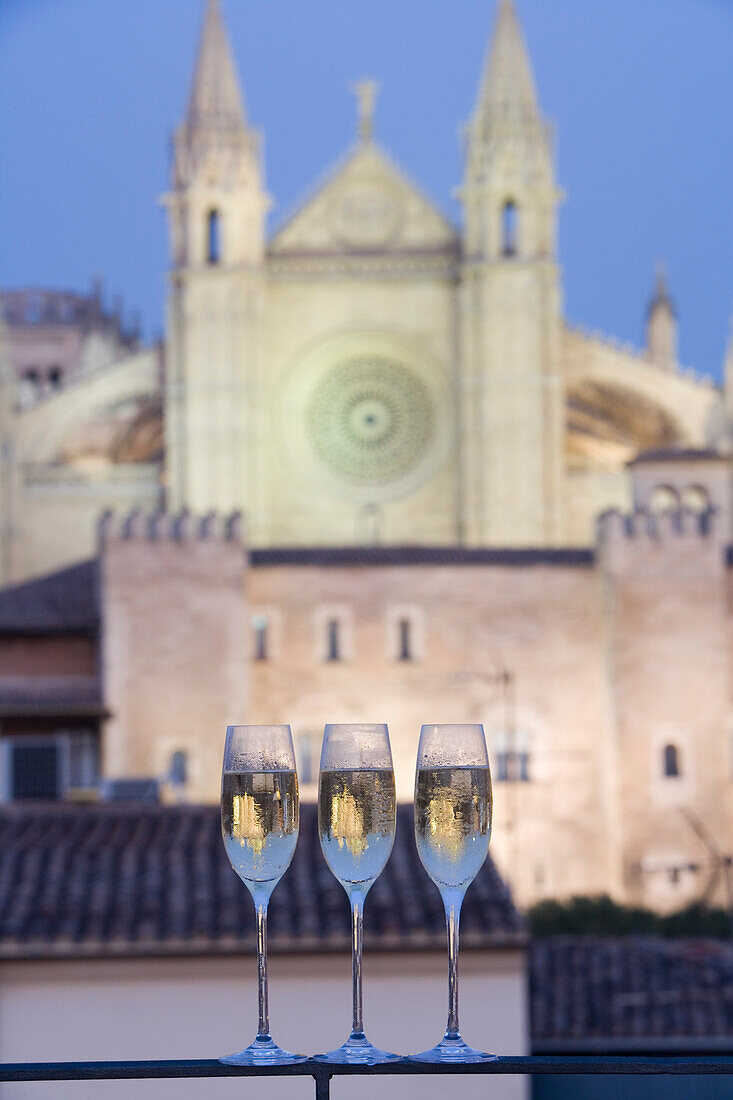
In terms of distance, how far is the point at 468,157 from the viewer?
4319cm

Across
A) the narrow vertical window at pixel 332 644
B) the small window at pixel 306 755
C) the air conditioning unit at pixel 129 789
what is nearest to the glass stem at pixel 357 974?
the air conditioning unit at pixel 129 789

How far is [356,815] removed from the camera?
9.89ft

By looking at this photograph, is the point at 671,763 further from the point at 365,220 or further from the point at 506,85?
the point at 506,85

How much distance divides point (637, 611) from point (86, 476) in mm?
14840

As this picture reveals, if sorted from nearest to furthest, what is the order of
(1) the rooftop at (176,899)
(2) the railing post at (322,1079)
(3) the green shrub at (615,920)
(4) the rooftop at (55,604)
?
(2) the railing post at (322,1079)
(1) the rooftop at (176,899)
(3) the green shrub at (615,920)
(4) the rooftop at (55,604)

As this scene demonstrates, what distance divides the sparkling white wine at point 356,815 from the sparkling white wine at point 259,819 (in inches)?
2.0

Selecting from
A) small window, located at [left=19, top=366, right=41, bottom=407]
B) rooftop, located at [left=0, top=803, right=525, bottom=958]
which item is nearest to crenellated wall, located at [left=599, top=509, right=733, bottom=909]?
rooftop, located at [left=0, top=803, right=525, bottom=958]

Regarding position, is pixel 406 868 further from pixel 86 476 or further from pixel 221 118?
pixel 221 118

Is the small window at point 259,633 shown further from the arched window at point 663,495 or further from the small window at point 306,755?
the arched window at point 663,495

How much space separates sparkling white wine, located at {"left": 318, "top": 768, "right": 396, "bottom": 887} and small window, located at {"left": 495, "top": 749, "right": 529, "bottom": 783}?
2832cm

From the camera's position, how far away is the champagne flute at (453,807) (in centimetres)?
301

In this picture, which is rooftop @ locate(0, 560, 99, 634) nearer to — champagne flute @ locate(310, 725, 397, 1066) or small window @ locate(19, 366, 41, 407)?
champagne flute @ locate(310, 725, 397, 1066)

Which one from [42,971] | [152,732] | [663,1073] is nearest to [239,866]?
[663,1073]

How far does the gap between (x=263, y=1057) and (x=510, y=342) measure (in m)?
39.1
